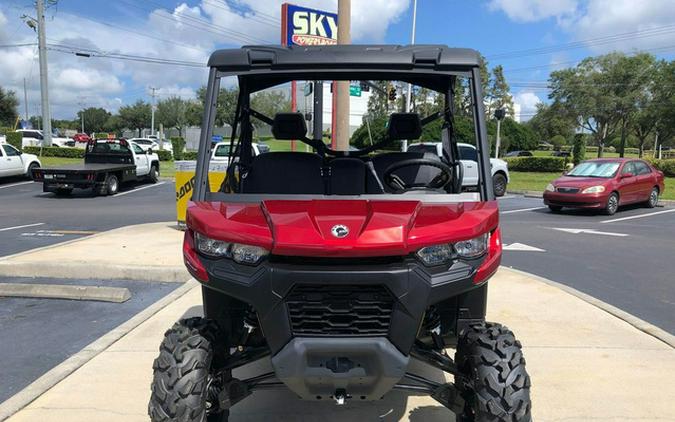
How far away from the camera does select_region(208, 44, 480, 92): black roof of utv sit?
2889 millimetres

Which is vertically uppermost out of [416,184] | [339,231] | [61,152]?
[416,184]

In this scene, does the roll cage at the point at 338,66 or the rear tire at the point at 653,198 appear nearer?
the roll cage at the point at 338,66

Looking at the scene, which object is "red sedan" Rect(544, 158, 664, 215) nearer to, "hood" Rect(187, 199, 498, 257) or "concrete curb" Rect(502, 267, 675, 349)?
"concrete curb" Rect(502, 267, 675, 349)

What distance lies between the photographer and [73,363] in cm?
414

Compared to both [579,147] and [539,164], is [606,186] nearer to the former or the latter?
[579,147]

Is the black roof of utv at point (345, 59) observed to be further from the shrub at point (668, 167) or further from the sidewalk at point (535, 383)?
the shrub at point (668, 167)

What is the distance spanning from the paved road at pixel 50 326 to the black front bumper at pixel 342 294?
2501mm

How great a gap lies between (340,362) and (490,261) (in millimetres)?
857

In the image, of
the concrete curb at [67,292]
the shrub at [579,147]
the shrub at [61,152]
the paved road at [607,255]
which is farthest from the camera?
the shrub at [61,152]

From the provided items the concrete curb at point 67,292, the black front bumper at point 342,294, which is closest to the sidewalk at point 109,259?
the concrete curb at point 67,292

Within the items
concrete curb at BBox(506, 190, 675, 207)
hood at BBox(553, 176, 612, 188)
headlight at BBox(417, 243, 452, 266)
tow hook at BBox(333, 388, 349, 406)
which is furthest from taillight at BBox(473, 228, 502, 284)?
concrete curb at BBox(506, 190, 675, 207)

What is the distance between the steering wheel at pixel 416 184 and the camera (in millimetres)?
3428

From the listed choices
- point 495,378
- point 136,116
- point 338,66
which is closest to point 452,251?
point 495,378

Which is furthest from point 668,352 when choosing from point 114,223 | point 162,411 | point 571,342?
point 114,223
